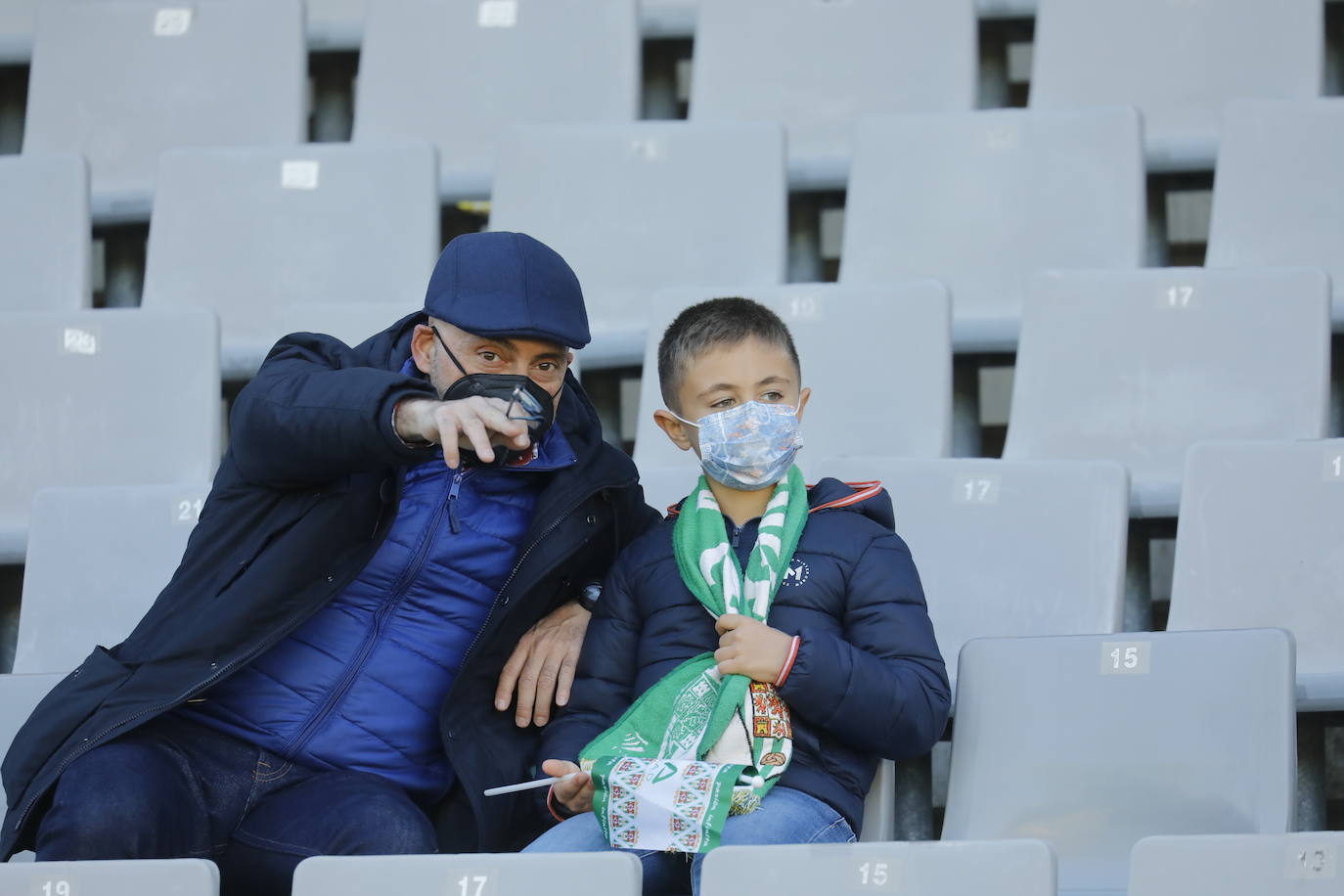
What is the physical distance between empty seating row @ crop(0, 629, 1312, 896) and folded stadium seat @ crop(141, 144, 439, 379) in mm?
1561

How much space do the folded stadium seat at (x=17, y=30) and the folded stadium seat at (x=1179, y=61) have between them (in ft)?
7.32

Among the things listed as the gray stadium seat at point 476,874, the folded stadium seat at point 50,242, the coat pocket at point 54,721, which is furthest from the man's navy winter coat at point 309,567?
the folded stadium seat at point 50,242

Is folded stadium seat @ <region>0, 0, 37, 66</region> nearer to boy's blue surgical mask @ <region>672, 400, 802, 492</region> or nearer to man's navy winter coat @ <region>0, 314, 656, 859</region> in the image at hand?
man's navy winter coat @ <region>0, 314, 656, 859</region>

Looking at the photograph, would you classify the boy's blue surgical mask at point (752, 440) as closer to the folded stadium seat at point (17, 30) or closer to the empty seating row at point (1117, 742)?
the empty seating row at point (1117, 742)

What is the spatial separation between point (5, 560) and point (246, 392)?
101 centimetres

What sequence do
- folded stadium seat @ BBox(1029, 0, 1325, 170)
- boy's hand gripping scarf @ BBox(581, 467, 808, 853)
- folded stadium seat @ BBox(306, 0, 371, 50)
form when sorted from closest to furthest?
boy's hand gripping scarf @ BBox(581, 467, 808, 853) → folded stadium seat @ BBox(1029, 0, 1325, 170) → folded stadium seat @ BBox(306, 0, 371, 50)

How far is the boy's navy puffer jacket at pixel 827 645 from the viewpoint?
1.86m

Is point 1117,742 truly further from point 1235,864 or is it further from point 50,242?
point 50,242

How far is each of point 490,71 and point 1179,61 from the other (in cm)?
140

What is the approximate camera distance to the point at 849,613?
199 cm

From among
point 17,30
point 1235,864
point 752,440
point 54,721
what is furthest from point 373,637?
point 17,30

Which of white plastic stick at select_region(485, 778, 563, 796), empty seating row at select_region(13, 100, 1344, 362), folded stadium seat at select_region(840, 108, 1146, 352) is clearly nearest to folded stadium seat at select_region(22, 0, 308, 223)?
empty seating row at select_region(13, 100, 1344, 362)

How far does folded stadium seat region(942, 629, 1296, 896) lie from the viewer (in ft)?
6.55

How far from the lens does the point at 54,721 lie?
6.24ft
